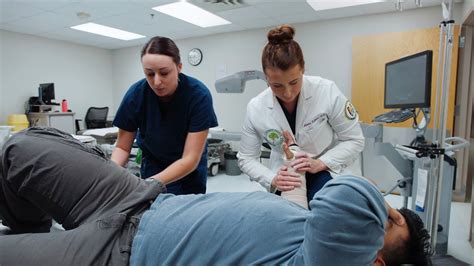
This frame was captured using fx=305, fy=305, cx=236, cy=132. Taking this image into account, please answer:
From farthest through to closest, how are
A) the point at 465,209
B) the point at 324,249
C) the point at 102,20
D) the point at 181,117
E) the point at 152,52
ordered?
the point at 102,20 → the point at 465,209 → the point at 181,117 → the point at 152,52 → the point at 324,249

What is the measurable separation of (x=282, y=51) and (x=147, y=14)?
11.7 ft

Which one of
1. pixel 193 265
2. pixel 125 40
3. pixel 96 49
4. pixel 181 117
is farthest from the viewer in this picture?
pixel 96 49

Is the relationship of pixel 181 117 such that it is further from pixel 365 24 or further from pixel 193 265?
pixel 365 24

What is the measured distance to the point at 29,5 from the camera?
3914mm

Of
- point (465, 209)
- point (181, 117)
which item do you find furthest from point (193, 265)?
point (465, 209)

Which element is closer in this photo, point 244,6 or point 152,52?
point 152,52

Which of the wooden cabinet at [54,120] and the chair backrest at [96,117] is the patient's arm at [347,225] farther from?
the chair backrest at [96,117]

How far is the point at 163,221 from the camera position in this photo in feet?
2.99

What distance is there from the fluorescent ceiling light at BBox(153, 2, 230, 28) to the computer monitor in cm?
274

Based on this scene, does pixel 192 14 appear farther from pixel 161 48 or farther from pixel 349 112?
pixel 349 112

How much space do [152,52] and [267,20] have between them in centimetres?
357

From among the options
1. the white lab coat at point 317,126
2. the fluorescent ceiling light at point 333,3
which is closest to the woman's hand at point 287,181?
the white lab coat at point 317,126

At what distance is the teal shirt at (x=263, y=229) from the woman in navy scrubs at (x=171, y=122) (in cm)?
54

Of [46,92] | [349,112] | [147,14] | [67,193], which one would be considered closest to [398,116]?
[349,112]
